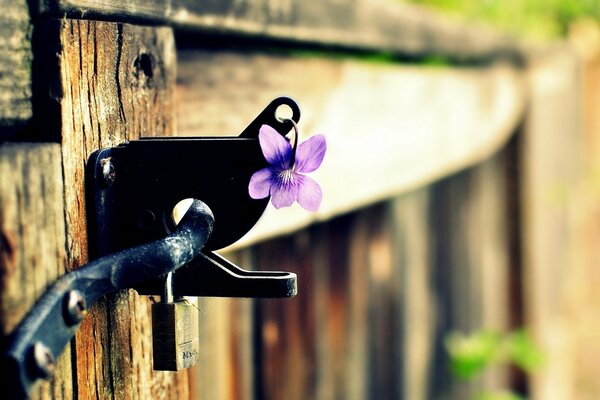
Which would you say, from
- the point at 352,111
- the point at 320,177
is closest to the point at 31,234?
the point at 320,177

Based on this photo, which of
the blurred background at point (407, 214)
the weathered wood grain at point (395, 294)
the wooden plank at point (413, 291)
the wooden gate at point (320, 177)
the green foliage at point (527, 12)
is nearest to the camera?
the wooden gate at point (320, 177)

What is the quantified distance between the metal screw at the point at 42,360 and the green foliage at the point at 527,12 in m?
3.78

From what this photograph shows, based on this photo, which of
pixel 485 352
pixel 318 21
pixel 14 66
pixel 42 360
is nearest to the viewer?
pixel 42 360

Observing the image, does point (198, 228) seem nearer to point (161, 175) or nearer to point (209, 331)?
point (161, 175)

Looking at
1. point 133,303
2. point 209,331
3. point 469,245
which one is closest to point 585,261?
point 469,245

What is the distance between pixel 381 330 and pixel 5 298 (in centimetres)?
208

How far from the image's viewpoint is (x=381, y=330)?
103 inches

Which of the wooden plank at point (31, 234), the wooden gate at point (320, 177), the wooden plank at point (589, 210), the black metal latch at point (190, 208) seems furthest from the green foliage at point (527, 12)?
the wooden plank at point (31, 234)

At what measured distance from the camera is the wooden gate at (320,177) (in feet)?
2.37

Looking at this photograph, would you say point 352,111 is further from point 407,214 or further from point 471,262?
point 471,262

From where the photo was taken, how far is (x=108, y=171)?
79 centimetres

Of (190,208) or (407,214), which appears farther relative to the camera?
(407,214)

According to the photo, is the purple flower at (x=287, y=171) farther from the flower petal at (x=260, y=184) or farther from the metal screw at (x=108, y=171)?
the metal screw at (x=108, y=171)

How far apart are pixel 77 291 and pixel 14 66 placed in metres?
0.20
